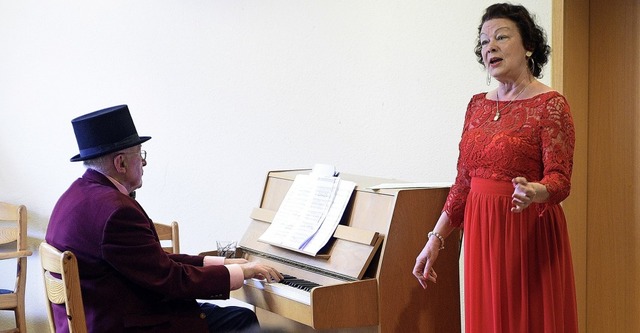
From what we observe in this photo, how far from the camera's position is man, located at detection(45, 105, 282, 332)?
9.05 feet

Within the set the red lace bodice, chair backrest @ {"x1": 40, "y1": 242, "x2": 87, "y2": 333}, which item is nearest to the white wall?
the red lace bodice

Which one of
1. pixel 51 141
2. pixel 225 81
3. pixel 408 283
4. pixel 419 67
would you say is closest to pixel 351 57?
pixel 419 67

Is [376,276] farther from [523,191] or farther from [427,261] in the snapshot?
[523,191]

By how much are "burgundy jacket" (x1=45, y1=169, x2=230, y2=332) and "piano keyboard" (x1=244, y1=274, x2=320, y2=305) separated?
1.01 ft

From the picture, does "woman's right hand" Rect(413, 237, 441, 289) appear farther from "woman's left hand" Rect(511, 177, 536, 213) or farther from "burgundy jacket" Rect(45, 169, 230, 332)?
"burgundy jacket" Rect(45, 169, 230, 332)

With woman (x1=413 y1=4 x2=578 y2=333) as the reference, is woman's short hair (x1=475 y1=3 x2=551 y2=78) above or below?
above

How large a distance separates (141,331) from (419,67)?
1.74m

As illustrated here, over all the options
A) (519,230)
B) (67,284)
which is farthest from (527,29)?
(67,284)

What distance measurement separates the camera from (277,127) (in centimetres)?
441

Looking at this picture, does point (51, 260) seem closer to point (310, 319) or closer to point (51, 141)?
point (310, 319)

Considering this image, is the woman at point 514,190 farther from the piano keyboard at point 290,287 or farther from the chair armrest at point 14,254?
the chair armrest at point 14,254

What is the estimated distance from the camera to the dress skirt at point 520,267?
98.3 inches

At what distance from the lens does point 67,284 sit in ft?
8.50

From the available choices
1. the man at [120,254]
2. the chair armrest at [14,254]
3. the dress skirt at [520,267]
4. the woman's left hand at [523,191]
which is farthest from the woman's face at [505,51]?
the chair armrest at [14,254]
